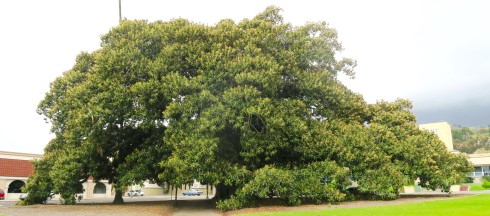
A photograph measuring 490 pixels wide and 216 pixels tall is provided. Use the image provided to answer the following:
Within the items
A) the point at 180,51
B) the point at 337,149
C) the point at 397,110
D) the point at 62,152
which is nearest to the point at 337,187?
the point at 337,149

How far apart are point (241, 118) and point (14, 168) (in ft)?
136

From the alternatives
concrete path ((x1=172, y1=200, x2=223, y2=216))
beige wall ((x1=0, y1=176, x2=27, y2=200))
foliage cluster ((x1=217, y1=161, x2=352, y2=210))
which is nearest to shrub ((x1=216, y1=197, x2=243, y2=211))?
foliage cluster ((x1=217, y1=161, x2=352, y2=210))

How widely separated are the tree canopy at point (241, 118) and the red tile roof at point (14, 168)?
2534 centimetres

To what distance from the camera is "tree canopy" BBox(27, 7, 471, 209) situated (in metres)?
23.5

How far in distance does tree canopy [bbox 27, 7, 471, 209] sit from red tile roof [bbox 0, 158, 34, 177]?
25.3m

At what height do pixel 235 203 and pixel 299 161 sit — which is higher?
pixel 299 161

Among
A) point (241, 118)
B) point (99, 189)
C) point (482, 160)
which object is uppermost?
point (241, 118)

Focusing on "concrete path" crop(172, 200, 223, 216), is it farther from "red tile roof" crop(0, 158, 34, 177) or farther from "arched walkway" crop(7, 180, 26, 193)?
"arched walkway" crop(7, 180, 26, 193)

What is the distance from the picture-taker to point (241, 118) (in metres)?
23.0

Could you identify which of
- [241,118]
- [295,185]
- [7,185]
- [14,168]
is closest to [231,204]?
[295,185]

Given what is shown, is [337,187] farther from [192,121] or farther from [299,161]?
[192,121]

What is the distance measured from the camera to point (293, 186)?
24156mm

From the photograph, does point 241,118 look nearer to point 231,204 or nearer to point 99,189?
point 231,204

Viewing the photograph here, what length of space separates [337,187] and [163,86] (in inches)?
517
